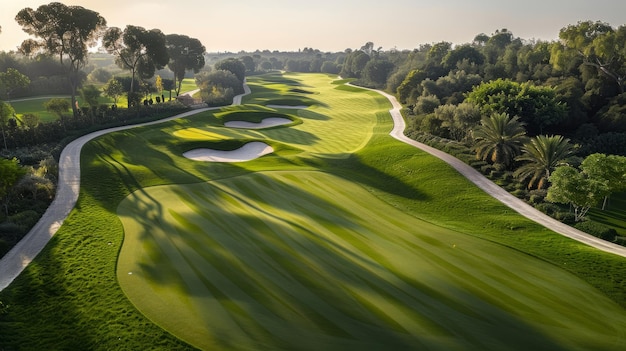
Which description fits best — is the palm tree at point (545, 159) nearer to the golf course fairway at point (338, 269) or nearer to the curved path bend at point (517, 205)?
the curved path bend at point (517, 205)

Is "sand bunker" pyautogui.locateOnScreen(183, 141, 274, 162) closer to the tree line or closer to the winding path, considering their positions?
the winding path

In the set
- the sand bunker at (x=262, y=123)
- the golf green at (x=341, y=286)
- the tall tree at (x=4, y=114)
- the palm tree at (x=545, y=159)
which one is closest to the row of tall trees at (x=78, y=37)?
the tall tree at (x=4, y=114)

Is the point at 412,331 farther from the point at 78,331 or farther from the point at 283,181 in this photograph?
the point at 283,181

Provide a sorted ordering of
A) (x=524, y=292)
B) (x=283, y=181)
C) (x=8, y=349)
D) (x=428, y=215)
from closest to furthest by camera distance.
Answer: (x=8, y=349)
(x=524, y=292)
(x=428, y=215)
(x=283, y=181)

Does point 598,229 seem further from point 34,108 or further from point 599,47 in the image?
point 34,108

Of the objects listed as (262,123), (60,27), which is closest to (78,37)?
(60,27)

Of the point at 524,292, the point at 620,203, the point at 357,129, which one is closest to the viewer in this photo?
the point at 524,292

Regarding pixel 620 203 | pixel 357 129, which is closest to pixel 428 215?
pixel 620 203
